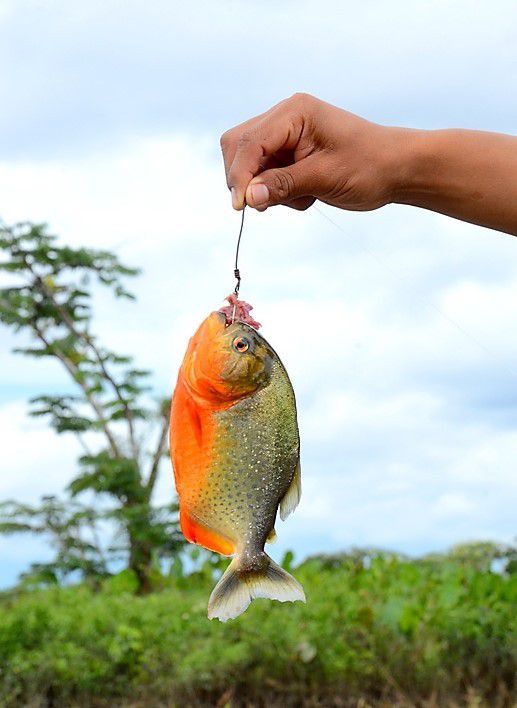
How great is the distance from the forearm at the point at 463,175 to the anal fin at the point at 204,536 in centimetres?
Answer: 102

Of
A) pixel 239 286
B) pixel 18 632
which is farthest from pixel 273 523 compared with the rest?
pixel 18 632

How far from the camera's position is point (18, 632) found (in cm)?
509

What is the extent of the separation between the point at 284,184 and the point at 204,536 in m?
0.73

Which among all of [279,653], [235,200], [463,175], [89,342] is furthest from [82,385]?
[235,200]

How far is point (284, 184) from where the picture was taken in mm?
2080

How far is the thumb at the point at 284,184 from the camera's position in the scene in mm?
1961

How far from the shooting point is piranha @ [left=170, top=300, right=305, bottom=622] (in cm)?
174

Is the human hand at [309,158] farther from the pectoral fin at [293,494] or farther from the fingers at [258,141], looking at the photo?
the pectoral fin at [293,494]

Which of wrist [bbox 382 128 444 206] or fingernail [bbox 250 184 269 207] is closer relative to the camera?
fingernail [bbox 250 184 269 207]

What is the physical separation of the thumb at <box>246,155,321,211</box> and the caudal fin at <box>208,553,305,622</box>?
68 cm

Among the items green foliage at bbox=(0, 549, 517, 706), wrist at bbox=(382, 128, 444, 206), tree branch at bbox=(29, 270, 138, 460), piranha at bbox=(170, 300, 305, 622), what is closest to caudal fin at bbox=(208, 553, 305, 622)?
Answer: piranha at bbox=(170, 300, 305, 622)

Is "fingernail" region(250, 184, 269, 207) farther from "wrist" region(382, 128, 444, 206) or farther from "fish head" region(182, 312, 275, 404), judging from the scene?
Answer: "wrist" region(382, 128, 444, 206)

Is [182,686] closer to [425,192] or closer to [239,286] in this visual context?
[425,192]

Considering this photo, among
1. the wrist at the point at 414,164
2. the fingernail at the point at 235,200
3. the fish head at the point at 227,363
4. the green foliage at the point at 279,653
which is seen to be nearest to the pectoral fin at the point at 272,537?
the fish head at the point at 227,363
